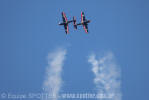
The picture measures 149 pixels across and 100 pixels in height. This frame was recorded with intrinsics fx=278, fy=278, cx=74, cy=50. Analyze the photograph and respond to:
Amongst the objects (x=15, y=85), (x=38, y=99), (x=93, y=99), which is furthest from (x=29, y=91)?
(x=93, y=99)

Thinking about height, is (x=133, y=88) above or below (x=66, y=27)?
below

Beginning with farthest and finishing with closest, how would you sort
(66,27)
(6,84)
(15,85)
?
(6,84) < (15,85) < (66,27)

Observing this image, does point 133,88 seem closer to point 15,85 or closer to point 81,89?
point 81,89

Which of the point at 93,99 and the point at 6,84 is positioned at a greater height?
the point at 6,84

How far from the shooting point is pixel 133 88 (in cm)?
13612

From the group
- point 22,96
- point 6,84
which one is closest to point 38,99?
point 22,96

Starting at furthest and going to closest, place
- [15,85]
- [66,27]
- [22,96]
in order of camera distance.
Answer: [15,85]
[22,96]
[66,27]

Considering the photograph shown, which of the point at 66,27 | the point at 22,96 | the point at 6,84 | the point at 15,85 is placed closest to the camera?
the point at 66,27

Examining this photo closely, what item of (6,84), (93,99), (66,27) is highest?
(66,27)

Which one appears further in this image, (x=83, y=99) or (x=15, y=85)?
(x=15, y=85)

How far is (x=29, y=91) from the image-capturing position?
13362 centimetres

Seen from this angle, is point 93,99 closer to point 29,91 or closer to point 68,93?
point 68,93

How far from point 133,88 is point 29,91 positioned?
50.6m

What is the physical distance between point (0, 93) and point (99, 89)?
51115 millimetres
